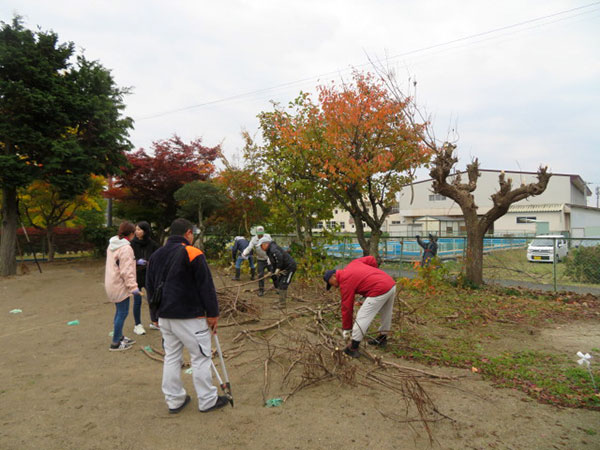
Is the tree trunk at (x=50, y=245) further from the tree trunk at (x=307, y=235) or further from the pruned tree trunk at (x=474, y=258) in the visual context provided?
the pruned tree trunk at (x=474, y=258)

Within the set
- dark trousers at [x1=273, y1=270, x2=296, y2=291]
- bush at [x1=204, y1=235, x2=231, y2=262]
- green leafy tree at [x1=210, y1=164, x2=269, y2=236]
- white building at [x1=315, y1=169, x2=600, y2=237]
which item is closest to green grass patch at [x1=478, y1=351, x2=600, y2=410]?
dark trousers at [x1=273, y1=270, x2=296, y2=291]

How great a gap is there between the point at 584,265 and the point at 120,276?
447 inches

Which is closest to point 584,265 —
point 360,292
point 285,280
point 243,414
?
point 285,280

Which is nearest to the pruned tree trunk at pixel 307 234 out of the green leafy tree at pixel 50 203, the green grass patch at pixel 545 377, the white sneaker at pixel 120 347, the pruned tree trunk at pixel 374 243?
the pruned tree trunk at pixel 374 243

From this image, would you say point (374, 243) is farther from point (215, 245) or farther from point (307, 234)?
point (215, 245)

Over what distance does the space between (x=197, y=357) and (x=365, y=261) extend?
98.1 inches

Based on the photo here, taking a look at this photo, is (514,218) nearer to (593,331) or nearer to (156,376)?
(593,331)

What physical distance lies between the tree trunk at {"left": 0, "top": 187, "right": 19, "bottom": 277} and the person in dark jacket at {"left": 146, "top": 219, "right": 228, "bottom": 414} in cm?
1123

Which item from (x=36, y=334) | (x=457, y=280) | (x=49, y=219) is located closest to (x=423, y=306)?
(x=457, y=280)

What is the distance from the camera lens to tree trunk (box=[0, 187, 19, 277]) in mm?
11061

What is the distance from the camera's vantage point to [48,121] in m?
10.9

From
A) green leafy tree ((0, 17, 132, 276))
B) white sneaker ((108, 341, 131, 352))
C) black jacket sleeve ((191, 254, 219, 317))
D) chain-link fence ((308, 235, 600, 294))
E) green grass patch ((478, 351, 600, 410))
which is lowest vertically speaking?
green grass patch ((478, 351, 600, 410))

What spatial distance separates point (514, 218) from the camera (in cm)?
3019

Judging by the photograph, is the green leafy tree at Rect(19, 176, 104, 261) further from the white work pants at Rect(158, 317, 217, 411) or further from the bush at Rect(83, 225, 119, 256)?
the white work pants at Rect(158, 317, 217, 411)
